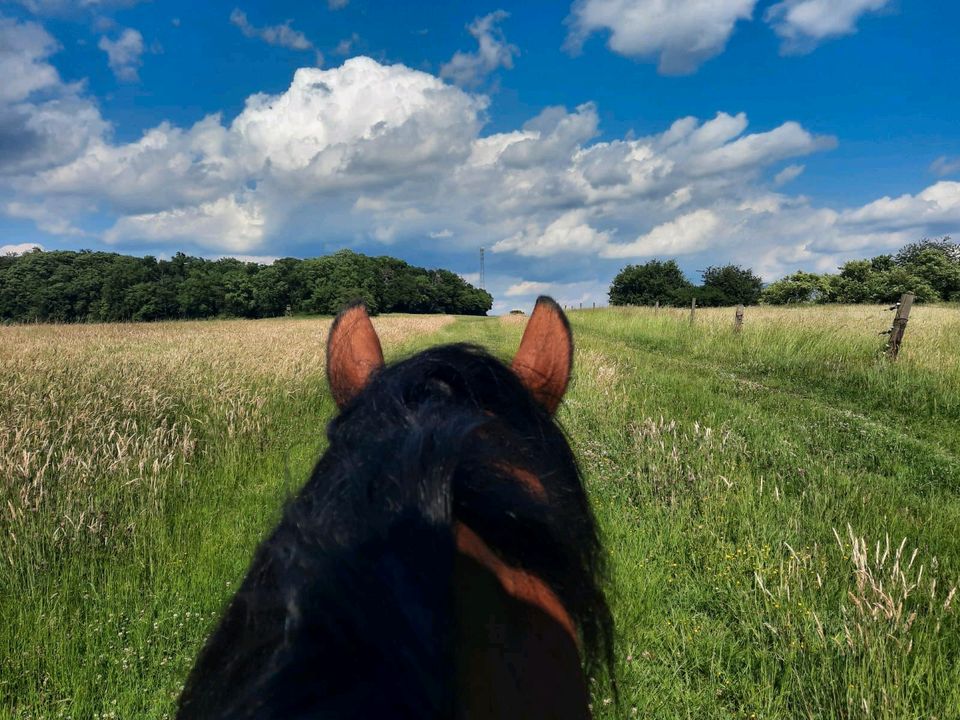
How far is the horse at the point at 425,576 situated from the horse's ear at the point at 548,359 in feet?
A: 0.74

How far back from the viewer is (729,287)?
310 feet

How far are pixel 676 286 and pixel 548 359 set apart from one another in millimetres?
98730

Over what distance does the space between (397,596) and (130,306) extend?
252ft

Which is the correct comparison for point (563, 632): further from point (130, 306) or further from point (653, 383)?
point (130, 306)

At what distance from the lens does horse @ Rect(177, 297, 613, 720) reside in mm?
611

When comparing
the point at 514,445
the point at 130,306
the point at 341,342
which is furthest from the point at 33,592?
the point at 130,306

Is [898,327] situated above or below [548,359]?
below

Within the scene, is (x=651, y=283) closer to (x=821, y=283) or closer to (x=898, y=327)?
(x=821, y=283)

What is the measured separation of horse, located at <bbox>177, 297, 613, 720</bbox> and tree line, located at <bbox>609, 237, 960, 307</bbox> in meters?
66.0

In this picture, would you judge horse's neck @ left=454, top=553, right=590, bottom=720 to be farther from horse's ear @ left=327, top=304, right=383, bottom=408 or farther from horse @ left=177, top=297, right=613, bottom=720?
horse's ear @ left=327, top=304, right=383, bottom=408

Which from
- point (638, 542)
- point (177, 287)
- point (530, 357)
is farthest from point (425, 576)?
point (177, 287)

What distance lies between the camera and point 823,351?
12289 mm

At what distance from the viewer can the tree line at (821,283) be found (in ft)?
207

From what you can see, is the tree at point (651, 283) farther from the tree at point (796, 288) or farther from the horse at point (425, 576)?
the horse at point (425, 576)
